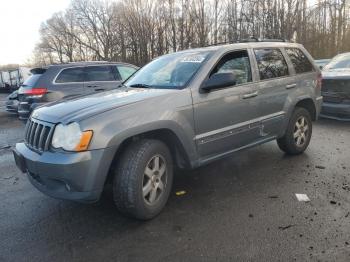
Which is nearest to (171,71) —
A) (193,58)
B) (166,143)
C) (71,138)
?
(193,58)

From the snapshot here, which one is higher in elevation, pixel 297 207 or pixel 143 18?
pixel 143 18

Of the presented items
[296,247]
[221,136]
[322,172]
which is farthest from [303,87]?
[296,247]

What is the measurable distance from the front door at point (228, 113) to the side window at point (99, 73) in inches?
202

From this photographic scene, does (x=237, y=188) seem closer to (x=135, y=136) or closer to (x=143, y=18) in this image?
(x=135, y=136)

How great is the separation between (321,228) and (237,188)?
125 centimetres

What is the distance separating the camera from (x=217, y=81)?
12.9 feet

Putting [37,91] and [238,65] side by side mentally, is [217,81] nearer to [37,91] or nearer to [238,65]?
[238,65]

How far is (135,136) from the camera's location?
11.6 feet

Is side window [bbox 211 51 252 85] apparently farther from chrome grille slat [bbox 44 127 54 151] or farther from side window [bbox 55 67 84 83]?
side window [bbox 55 67 84 83]

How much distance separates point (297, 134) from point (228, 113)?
1.91 m

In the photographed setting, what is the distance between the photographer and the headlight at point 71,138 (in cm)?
311

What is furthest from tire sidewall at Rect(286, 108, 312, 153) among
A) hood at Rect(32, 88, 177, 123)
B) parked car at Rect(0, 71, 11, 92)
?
parked car at Rect(0, 71, 11, 92)

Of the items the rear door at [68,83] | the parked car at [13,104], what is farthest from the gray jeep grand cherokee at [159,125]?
the parked car at [13,104]

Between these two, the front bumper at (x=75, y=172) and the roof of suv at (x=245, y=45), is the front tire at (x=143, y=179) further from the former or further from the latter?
the roof of suv at (x=245, y=45)
